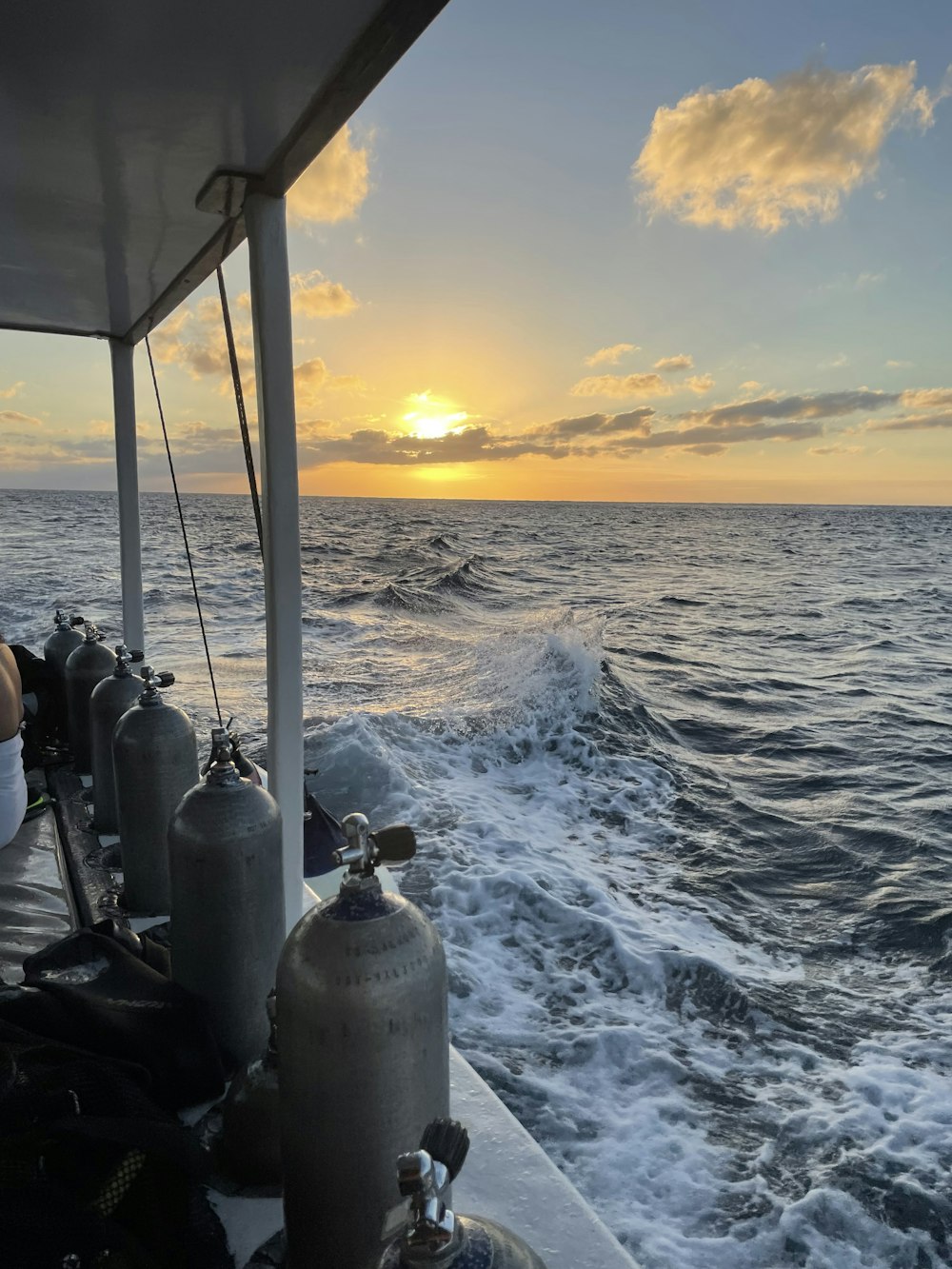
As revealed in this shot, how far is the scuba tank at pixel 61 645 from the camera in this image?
4.59 m

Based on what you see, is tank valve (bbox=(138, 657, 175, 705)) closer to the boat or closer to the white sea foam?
the boat

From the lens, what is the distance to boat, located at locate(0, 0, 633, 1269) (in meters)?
1.52

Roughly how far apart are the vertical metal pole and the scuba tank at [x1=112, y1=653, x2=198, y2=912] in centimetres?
210

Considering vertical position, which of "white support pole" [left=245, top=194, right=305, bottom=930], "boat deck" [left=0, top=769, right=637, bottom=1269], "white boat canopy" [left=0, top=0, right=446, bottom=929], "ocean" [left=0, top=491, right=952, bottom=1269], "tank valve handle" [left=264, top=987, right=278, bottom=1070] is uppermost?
"white boat canopy" [left=0, top=0, right=446, bottom=929]

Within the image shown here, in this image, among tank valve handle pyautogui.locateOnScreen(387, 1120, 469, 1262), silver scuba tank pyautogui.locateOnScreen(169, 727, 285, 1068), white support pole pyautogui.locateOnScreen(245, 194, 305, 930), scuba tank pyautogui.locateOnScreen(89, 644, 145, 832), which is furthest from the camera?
scuba tank pyautogui.locateOnScreen(89, 644, 145, 832)

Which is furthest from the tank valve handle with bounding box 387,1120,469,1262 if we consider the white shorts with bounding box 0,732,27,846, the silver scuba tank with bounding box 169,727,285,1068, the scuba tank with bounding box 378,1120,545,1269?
the white shorts with bounding box 0,732,27,846

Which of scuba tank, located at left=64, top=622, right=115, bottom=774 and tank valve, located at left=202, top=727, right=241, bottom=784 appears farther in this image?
scuba tank, located at left=64, top=622, right=115, bottom=774

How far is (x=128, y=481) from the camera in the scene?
15.3 feet

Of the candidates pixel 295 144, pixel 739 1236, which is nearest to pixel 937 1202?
pixel 739 1236

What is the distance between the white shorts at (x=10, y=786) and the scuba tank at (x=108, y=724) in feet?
1.90

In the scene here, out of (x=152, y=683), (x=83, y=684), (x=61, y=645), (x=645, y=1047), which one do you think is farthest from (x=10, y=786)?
(x=645, y=1047)

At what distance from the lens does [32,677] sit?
4.51 m

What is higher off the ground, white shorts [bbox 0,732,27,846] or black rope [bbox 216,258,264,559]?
black rope [bbox 216,258,264,559]

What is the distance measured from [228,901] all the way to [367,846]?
765mm
